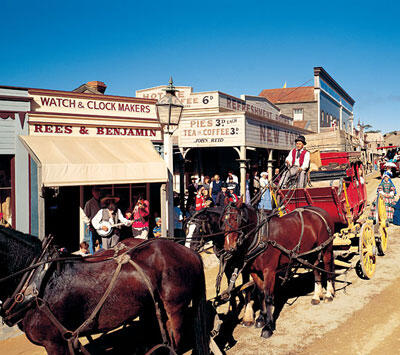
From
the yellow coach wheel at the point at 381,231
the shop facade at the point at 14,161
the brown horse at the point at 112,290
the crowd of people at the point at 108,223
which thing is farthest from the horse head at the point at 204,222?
the shop facade at the point at 14,161

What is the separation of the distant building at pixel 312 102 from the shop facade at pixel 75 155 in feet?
83.1

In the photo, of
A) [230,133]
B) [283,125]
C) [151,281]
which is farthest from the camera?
[283,125]

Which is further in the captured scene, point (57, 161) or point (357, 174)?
point (357, 174)

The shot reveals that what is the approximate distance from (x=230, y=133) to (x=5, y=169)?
926cm

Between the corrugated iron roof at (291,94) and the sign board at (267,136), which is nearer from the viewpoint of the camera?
the sign board at (267,136)

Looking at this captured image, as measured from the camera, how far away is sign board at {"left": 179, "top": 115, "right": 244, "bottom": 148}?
16000 mm

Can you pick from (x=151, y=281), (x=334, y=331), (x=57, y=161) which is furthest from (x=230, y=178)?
(x=151, y=281)

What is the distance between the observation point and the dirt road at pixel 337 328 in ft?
16.9

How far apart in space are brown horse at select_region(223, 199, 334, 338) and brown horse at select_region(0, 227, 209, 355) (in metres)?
1.28

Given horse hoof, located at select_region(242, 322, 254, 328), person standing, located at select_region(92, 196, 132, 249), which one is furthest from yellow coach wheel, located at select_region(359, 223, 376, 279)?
person standing, located at select_region(92, 196, 132, 249)

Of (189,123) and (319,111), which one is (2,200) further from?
(319,111)

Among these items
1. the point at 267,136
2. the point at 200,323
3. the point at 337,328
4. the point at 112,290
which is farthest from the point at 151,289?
the point at 267,136

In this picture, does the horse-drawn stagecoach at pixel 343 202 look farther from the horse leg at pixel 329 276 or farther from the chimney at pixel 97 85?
the chimney at pixel 97 85

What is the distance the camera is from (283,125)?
21.1 metres
